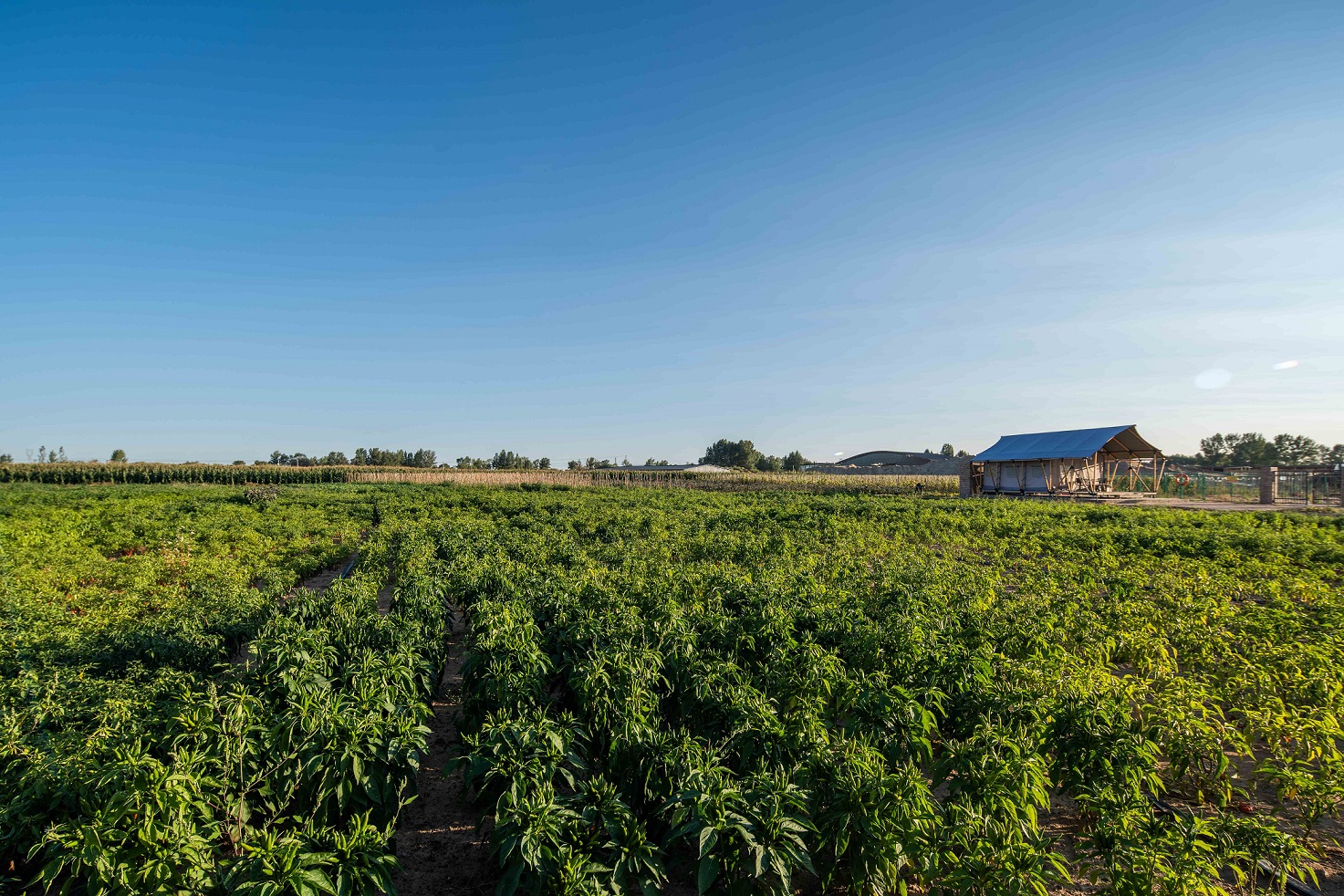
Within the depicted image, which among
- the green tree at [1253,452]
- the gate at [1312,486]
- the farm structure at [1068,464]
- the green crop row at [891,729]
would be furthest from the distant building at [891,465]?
the green crop row at [891,729]

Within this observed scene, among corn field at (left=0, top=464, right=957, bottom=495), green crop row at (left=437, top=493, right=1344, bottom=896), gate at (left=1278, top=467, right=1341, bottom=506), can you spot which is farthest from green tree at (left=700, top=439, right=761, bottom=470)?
green crop row at (left=437, top=493, right=1344, bottom=896)

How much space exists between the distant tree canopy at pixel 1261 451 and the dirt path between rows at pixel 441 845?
296ft

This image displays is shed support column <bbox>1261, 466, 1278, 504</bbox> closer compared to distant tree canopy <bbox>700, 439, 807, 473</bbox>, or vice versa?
shed support column <bbox>1261, 466, 1278, 504</bbox>

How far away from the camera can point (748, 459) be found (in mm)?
117250

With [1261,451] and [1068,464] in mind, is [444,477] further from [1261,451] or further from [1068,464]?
[1261,451]

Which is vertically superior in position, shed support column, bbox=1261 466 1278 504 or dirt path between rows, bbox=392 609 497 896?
shed support column, bbox=1261 466 1278 504

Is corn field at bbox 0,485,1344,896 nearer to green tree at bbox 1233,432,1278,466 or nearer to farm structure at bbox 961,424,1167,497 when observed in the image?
farm structure at bbox 961,424,1167,497

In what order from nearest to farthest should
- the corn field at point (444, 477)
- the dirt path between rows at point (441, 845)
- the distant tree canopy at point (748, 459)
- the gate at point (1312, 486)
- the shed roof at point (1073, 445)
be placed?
the dirt path between rows at point (441, 845)
the gate at point (1312, 486)
the shed roof at point (1073, 445)
the corn field at point (444, 477)
the distant tree canopy at point (748, 459)

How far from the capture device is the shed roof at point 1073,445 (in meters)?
37.6

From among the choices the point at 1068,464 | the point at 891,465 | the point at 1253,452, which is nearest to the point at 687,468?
the point at 891,465

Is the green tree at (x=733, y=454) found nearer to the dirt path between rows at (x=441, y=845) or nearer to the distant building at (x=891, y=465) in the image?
the distant building at (x=891, y=465)

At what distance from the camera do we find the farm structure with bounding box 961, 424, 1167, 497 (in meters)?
38.8

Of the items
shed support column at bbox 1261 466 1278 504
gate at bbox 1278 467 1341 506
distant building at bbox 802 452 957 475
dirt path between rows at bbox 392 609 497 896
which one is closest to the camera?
dirt path between rows at bbox 392 609 497 896

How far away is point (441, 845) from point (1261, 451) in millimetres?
114284
